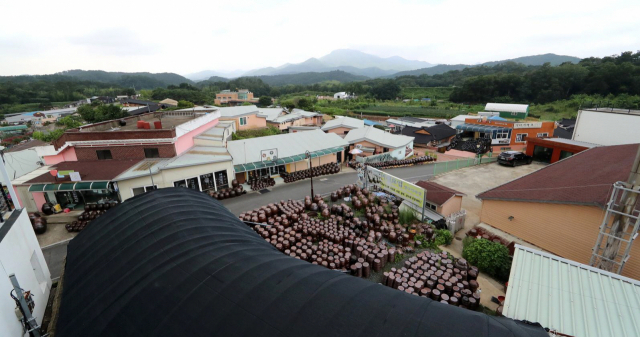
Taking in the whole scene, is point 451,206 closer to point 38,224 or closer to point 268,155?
point 268,155

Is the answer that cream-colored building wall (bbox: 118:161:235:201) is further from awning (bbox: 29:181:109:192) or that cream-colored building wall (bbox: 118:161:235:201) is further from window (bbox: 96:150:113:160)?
window (bbox: 96:150:113:160)

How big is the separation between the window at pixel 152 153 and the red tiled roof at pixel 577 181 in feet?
69.6

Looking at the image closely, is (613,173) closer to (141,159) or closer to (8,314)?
(8,314)

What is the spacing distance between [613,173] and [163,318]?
1843 centimetres

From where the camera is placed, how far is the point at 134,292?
5.75 meters

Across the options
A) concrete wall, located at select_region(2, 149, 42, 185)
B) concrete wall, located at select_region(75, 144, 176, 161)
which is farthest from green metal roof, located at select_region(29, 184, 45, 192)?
concrete wall, located at select_region(2, 149, 42, 185)

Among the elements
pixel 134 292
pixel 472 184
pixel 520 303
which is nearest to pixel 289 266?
pixel 134 292

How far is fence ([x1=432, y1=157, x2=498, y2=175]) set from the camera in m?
25.4

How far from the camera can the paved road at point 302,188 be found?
1880 cm

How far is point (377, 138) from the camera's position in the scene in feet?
99.7

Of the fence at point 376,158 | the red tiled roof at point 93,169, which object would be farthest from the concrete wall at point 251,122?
the red tiled roof at point 93,169

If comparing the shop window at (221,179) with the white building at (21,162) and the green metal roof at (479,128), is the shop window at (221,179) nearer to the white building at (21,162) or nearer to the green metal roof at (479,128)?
the white building at (21,162)

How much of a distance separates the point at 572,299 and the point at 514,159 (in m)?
24.2

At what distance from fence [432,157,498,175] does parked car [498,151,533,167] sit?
1.53 m
